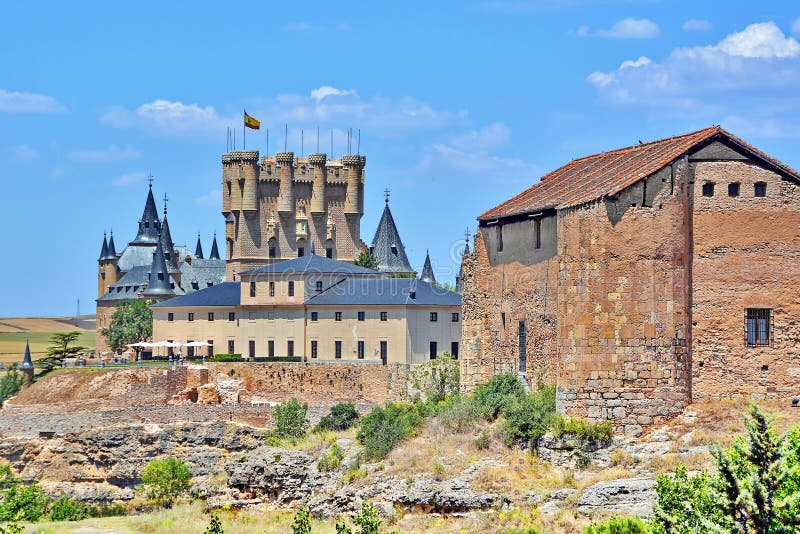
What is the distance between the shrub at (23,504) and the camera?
39553 mm

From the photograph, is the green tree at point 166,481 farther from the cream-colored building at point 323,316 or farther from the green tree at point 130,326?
the green tree at point 130,326

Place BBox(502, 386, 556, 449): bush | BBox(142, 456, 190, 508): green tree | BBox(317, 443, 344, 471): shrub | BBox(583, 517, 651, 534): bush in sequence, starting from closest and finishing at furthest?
BBox(583, 517, 651, 534): bush, BBox(502, 386, 556, 449): bush, BBox(317, 443, 344, 471): shrub, BBox(142, 456, 190, 508): green tree

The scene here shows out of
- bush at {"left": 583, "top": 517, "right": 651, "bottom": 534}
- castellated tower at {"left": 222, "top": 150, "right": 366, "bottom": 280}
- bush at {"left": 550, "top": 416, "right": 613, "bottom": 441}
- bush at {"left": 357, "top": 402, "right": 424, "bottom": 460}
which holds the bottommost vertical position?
bush at {"left": 583, "top": 517, "right": 651, "bottom": 534}

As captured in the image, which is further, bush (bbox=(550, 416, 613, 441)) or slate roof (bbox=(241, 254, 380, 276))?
slate roof (bbox=(241, 254, 380, 276))

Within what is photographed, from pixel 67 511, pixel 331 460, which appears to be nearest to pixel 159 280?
pixel 67 511

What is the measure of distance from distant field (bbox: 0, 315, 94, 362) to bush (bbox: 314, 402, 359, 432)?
184ft

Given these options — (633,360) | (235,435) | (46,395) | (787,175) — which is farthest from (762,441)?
(46,395)

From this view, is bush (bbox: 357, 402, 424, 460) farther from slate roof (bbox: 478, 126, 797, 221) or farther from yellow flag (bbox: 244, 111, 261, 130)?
yellow flag (bbox: 244, 111, 261, 130)

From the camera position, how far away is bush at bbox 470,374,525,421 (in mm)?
36466

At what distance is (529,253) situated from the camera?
123ft

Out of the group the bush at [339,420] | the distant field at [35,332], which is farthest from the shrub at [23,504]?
the distant field at [35,332]

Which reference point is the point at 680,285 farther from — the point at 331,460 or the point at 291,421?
the point at 291,421

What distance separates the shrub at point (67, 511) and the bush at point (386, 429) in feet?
55.4

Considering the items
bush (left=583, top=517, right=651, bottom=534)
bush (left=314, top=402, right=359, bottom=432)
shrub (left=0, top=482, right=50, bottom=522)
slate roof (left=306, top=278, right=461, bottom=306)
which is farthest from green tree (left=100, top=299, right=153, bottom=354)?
bush (left=583, top=517, right=651, bottom=534)
